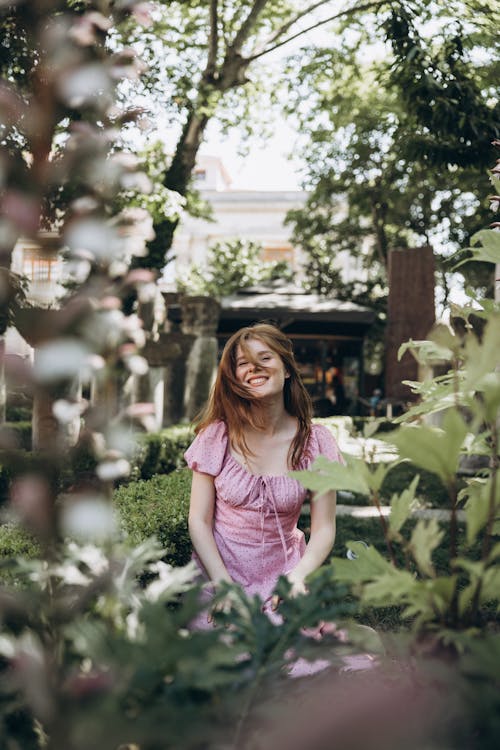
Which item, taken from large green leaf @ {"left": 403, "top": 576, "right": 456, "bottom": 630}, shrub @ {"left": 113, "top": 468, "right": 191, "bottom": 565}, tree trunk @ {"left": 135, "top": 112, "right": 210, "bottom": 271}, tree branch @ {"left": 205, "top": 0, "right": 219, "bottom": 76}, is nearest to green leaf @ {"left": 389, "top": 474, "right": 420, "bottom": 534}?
large green leaf @ {"left": 403, "top": 576, "right": 456, "bottom": 630}

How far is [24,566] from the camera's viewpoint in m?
1.01

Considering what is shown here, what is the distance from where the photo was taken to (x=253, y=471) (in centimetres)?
246

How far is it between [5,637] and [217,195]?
125 ft

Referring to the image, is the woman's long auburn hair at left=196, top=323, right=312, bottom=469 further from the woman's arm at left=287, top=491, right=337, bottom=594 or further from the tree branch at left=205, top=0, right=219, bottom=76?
the tree branch at left=205, top=0, right=219, bottom=76

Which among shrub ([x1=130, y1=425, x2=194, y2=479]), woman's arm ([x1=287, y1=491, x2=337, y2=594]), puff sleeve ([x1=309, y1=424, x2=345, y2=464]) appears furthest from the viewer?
shrub ([x1=130, y1=425, x2=194, y2=479])

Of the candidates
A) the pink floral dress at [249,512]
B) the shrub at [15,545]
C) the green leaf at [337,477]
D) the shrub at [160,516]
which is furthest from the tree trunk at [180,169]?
the green leaf at [337,477]

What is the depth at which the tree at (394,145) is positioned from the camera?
22.8 ft

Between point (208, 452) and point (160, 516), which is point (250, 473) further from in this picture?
point (160, 516)

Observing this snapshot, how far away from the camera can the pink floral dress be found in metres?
2.39

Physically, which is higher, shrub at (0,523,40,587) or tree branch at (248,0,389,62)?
tree branch at (248,0,389,62)

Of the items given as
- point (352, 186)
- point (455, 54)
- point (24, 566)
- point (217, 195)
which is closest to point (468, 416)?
point (455, 54)

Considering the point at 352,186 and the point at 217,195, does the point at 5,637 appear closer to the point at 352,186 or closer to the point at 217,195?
the point at 352,186

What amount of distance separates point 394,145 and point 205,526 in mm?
14470

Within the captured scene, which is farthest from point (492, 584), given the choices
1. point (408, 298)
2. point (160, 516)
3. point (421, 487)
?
point (408, 298)
